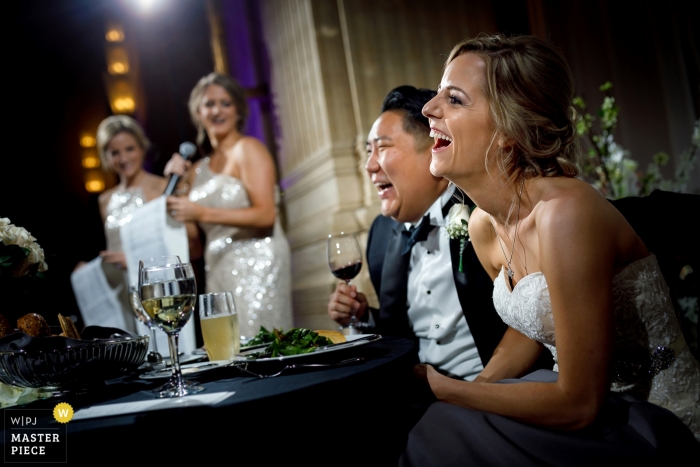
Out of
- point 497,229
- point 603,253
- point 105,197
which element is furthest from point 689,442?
point 105,197

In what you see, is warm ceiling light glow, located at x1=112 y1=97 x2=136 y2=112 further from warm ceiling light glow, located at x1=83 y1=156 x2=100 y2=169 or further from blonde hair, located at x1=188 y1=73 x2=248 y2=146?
blonde hair, located at x1=188 y1=73 x2=248 y2=146

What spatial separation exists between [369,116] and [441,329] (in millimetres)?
2074

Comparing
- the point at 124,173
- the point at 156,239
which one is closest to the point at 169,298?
the point at 156,239

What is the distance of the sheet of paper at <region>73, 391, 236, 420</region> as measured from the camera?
3.46 feet

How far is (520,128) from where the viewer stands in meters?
1.40

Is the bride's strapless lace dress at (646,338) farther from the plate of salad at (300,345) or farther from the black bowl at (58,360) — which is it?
the black bowl at (58,360)

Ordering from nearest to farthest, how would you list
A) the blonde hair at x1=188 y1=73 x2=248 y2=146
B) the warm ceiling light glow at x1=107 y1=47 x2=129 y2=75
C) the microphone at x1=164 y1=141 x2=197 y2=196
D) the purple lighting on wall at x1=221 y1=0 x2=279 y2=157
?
the microphone at x1=164 y1=141 x2=197 y2=196
the blonde hair at x1=188 y1=73 x2=248 y2=146
the purple lighting on wall at x1=221 y1=0 x2=279 y2=157
the warm ceiling light glow at x1=107 y1=47 x2=129 y2=75

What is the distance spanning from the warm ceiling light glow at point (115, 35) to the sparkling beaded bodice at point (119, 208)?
3.02m

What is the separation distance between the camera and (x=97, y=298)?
423 centimetres

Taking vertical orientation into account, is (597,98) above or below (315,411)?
above

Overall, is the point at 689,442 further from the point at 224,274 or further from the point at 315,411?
the point at 224,274

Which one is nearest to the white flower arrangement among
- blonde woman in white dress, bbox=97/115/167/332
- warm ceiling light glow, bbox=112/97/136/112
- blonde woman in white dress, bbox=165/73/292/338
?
blonde woman in white dress, bbox=165/73/292/338

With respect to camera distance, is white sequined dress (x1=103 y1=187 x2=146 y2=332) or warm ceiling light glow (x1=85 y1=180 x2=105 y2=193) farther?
warm ceiling light glow (x1=85 y1=180 x2=105 y2=193)

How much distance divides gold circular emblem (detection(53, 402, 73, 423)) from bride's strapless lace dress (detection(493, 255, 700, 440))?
968mm
